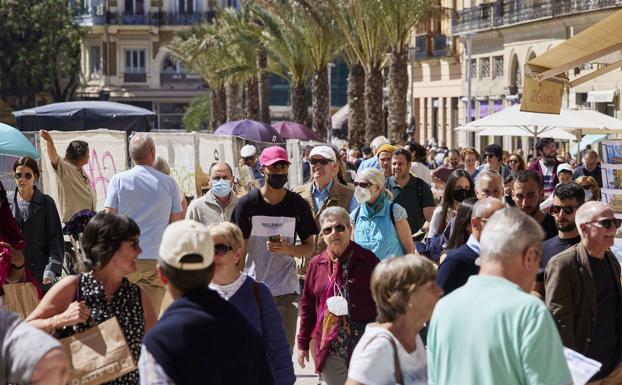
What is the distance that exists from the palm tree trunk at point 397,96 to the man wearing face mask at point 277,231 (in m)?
28.8

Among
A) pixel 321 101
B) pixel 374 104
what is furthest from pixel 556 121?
pixel 321 101

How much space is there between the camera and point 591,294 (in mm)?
6137

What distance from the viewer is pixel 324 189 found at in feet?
31.4

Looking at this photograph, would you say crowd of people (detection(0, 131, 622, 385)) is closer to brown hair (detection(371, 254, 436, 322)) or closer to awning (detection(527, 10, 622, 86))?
brown hair (detection(371, 254, 436, 322))

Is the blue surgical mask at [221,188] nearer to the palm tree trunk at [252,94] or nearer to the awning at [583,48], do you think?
the awning at [583,48]

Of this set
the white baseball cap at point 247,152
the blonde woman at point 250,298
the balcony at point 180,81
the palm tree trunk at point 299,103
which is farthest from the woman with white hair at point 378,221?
the balcony at point 180,81

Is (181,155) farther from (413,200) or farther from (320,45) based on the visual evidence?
(320,45)

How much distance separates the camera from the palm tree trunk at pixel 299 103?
4194 centimetres

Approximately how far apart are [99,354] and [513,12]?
135 ft

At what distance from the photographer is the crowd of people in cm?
418

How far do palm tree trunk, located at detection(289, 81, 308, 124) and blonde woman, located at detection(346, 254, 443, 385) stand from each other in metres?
37.3

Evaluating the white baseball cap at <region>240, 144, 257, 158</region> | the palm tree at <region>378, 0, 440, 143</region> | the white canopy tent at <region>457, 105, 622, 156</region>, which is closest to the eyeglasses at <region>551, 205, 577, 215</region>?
the white baseball cap at <region>240, 144, 257, 158</region>

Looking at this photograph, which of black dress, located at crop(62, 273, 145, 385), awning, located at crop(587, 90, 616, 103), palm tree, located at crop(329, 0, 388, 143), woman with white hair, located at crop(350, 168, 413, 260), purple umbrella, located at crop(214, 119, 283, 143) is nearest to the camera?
black dress, located at crop(62, 273, 145, 385)

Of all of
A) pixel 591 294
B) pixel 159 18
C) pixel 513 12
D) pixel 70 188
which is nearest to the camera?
pixel 591 294
